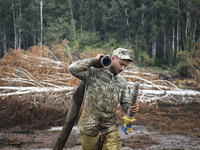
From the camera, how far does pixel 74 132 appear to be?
6.64 metres

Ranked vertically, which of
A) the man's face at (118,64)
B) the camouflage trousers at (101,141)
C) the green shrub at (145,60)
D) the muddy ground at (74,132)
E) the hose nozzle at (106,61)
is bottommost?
the green shrub at (145,60)

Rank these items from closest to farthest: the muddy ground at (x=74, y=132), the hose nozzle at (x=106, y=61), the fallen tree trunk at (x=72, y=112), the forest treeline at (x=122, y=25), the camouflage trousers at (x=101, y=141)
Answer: the hose nozzle at (x=106, y=61) → the camouflage trousers at (x=101, y=141) → the fallen tree trunk at (x=72, y=112) → the muddy ground at (x=74, y=132) → the forest treeline at (x=122, y=25)

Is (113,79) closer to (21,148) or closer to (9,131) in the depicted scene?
(21,148)

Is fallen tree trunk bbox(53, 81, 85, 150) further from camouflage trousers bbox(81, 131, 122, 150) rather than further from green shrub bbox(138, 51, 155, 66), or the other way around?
green shrub bbox(138, 51, 155, 66)

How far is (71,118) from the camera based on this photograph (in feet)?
11.6

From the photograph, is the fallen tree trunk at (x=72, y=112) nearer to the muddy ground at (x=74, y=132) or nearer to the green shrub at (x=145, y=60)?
the muddy ground at (x=74, y=132)

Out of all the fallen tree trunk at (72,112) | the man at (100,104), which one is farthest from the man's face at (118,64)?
the fallen tree trunk at (72,112)

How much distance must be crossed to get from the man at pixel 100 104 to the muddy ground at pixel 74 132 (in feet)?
8.20

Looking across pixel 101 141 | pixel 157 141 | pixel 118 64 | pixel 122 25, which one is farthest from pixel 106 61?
pixel 122 25

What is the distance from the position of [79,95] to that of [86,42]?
24.8 metres

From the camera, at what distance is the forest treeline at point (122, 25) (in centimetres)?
2569

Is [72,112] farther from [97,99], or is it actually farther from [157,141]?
[157,141]

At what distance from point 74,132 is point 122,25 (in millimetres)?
26869

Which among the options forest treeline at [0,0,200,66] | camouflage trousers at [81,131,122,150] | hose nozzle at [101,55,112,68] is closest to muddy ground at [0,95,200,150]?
camouflage trousers at [81,131,122,150]
